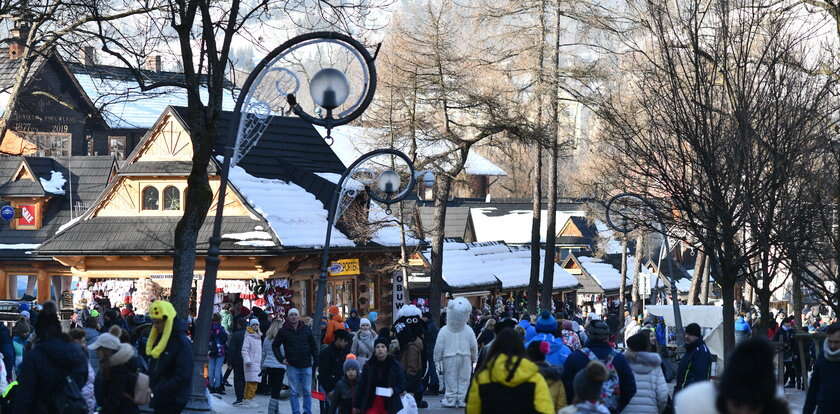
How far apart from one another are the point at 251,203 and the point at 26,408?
72.0 feet

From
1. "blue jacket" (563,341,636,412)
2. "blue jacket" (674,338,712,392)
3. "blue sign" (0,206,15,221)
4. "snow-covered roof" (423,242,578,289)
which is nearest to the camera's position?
"blue jacket" (563,341,636,412)

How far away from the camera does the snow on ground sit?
131 feet

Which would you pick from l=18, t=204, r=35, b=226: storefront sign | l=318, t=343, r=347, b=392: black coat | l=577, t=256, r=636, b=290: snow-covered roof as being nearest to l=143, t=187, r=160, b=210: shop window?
l=18, t=204, r=35, b=226: storefront sign

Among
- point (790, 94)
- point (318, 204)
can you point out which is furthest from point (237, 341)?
point (318, 204)

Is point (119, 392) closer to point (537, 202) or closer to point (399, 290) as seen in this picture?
point (399, 290)

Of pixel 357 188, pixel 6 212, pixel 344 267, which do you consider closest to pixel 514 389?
pixel 357 188

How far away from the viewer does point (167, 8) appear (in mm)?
19062

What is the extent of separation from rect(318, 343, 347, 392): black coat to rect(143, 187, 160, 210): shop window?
1693 cm

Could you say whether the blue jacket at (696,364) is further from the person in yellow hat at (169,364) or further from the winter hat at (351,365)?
the person in yellow hat at (169,364)

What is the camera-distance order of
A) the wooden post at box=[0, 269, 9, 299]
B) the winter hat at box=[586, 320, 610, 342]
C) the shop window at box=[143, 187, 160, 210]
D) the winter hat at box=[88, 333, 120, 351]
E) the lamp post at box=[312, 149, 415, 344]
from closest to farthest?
the winter hat at box=[88, 333, 120, 351]
the winter hat at box=[586, 320, 610, 342]
the lamp post at box=[312, 149, 415, 344]
the shop window at box=[143, 187, 160, 210]
the wooden post at box=[0, 269, 9, 299]

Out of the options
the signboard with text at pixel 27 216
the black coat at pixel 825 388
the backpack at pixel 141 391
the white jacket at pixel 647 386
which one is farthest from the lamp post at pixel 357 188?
the signboard with text at pixel 27 216

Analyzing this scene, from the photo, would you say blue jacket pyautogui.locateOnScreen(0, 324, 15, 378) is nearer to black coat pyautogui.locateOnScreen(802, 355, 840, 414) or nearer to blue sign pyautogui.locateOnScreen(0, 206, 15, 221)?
black coat pyautogui.locateOnScreen(802, 355, 840, 414)

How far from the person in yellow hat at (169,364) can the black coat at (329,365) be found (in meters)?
6.86

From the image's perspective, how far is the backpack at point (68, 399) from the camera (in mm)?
10953
